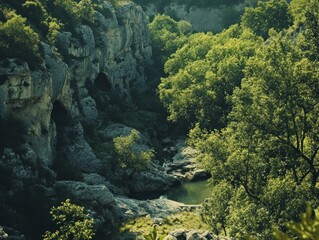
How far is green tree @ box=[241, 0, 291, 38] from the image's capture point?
124 m

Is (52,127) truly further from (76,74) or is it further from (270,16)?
(270,16)

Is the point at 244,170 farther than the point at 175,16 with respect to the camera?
No

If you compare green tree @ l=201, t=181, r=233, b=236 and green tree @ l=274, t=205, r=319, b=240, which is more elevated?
green tree @ l=274, t=205, r=319, b=240

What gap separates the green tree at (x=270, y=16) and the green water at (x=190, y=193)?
65.0 metres

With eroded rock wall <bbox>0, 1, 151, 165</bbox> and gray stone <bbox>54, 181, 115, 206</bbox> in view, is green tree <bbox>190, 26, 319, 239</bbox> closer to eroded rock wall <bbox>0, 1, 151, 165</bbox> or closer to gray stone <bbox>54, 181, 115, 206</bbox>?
gray stone <bbox>54, 181, 115, 206</bbox>

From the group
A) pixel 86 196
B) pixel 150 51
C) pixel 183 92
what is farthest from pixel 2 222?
pixel 150 51

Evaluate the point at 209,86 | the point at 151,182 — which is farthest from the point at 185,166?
the point at 209,86

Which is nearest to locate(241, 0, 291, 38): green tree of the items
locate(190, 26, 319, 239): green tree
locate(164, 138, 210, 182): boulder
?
locate(164, 138, 210, 182): boulder

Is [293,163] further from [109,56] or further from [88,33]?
[109,56]

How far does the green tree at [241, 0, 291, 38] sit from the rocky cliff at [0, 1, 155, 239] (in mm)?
46513

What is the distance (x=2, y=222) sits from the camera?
47.8 m

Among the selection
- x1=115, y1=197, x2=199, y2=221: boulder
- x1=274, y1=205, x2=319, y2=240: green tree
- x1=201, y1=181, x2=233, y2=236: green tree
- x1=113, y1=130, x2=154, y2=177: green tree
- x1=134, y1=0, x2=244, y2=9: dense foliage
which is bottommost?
x1=115, y1=197, x2=199, y2=221: boulder

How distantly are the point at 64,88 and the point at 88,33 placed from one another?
1924cm

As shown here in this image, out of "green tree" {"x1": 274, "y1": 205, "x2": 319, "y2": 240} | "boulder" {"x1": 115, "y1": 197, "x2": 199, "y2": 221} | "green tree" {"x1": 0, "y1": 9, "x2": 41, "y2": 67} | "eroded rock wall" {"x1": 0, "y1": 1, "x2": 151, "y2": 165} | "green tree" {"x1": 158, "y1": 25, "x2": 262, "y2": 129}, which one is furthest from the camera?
"green tree" {"x1": 158, "y1": 25, "x2": 262, "y2": 129}
